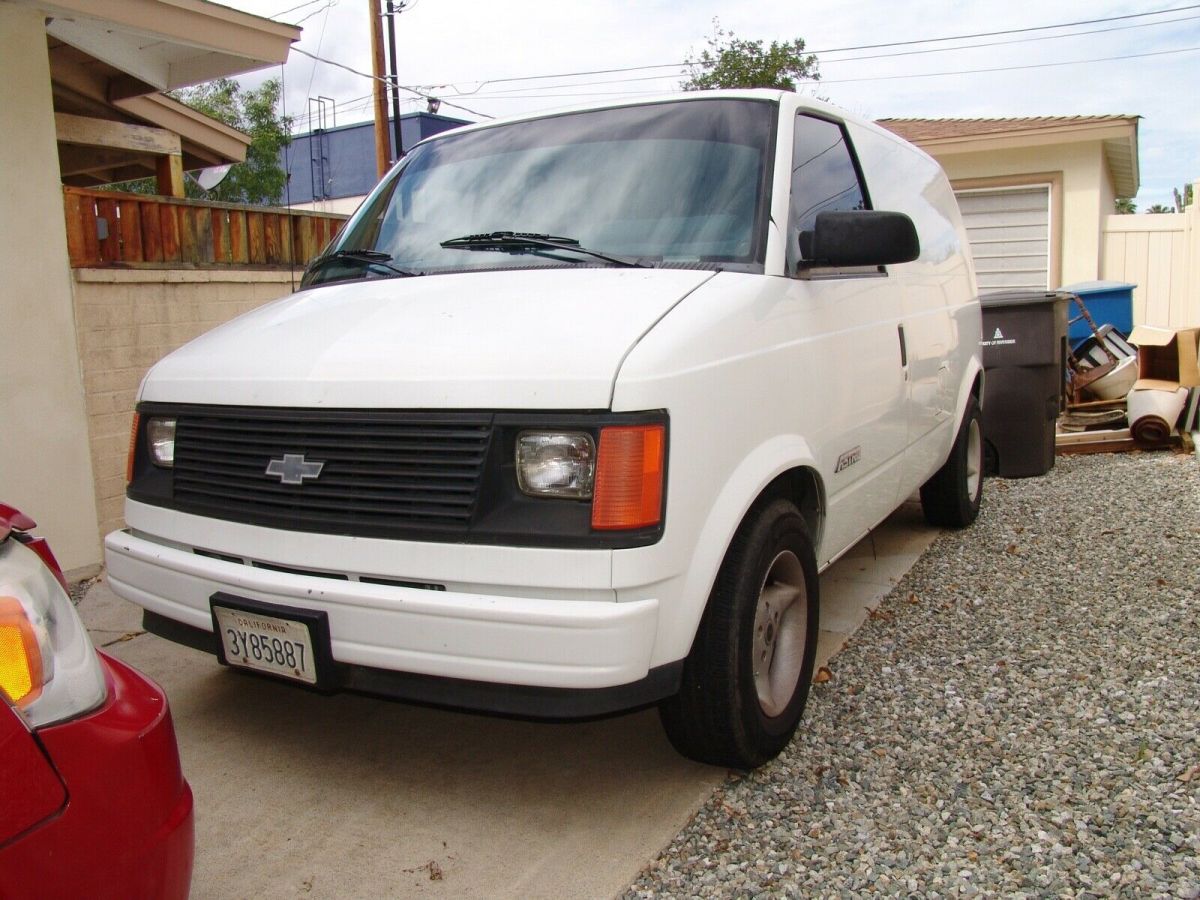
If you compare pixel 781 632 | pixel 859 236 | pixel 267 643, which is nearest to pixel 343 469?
pixel 267 643

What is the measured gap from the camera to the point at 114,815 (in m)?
1.62

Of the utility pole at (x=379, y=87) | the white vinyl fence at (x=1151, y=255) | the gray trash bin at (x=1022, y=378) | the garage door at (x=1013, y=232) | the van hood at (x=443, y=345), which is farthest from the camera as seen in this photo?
the utility pole at (x=379, y=87)

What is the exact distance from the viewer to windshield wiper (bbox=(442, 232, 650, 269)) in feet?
10.4

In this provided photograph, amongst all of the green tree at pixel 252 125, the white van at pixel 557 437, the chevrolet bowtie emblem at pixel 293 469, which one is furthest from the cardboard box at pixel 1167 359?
the green tree at pixel 252 125

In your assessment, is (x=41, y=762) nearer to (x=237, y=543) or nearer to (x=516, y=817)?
(x=237, y=543)

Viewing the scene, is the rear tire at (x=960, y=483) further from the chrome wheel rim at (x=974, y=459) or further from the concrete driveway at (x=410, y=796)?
the concrete driveway at (x=410, y=796)

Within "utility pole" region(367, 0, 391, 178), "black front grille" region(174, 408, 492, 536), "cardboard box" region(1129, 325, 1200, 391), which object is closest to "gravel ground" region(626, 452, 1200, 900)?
"black front grille" region(174, 408, 492, 536)

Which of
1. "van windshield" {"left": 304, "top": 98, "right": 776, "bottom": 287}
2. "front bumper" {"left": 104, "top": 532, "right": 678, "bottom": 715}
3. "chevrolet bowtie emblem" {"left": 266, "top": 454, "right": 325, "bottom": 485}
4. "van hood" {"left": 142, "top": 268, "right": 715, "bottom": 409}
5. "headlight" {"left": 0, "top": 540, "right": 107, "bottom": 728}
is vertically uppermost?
"van windshield" {"left": 304, "top": 98, "right": 776, "bottom": 287}

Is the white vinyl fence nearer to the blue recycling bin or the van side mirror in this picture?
the blue recycling bin

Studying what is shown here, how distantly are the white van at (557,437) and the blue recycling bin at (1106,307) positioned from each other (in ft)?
26.2

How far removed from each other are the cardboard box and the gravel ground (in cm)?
379

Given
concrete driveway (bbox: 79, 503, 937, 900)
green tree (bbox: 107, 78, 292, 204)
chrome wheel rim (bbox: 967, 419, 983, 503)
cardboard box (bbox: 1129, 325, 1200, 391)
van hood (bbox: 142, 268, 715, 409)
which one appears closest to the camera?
van hood (bbox: 142, 268, 715, 409)

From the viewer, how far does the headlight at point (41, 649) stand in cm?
158

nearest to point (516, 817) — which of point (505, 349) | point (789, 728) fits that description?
point (789, 728)
